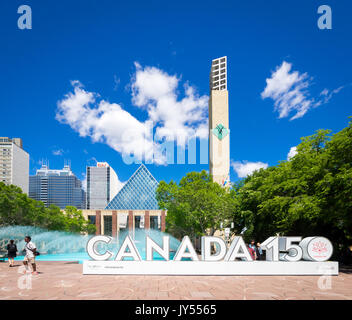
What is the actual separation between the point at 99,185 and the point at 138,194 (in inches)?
4496

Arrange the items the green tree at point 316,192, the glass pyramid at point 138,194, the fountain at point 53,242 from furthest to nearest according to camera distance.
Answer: the glass pyramid at point 138,194
the fountain at point 53,242
the green tree at point 316,192

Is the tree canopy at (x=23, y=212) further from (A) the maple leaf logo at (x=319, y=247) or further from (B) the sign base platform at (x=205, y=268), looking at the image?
(A) the maple leaf logo at (x=319, y=247)

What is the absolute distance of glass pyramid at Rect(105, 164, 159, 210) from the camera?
221 feet

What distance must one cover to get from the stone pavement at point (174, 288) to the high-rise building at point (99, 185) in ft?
557

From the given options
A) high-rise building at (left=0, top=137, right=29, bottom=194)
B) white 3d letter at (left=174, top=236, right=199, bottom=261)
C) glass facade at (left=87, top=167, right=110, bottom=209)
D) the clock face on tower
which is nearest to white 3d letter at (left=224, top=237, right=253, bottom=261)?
white 3d letter at (left=174, top=236, right=199, bottom=261)

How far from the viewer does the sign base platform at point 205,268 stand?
1197 centimetres

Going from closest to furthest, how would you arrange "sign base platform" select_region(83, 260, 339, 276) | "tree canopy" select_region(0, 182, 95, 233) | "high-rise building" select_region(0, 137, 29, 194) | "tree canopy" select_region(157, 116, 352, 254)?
"sign base platform" select_region(83, 260, 339, 276) → "tree canopy" select_region(157, 116, 352, 254) → "tree canopy" select_region(0, 182, 95, 233) → "high-rise building" select_region(0, 137, 29, 194)

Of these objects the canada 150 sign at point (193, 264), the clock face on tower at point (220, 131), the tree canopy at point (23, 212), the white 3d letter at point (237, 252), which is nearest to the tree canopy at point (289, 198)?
the canada 150 sign at point (193, 264)

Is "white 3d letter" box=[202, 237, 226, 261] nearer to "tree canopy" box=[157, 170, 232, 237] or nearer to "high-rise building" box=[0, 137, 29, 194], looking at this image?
"tree canopy" box=[157, 170, 232, 237]

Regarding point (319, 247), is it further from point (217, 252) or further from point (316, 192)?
point (316, 192)

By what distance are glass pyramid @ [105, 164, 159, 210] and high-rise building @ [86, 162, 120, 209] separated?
108430 mm
